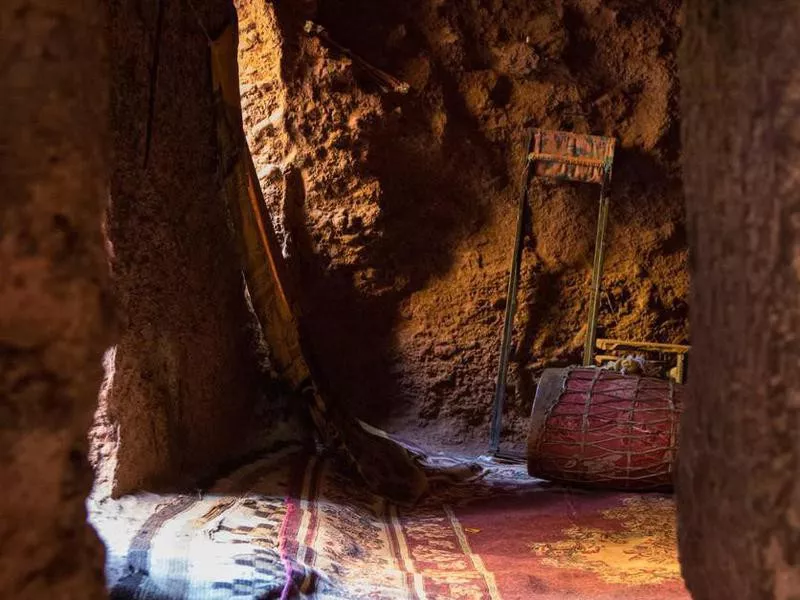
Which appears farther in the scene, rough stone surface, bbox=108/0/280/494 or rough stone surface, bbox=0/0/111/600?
rough stone surface, bbox=108/0/280/494

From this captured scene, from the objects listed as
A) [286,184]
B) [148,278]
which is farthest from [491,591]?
[286,184]

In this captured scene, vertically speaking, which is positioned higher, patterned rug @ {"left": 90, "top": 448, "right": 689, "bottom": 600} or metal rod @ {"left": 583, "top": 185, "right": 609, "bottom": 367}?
metal rod @ {"left": 583, "top": 185, "right": 609, "bottom": 367}

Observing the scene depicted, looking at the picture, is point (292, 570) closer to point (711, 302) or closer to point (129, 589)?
point (129, 589)

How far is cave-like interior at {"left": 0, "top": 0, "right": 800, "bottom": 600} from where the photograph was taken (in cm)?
80

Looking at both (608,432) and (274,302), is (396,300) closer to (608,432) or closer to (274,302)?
(274,302)

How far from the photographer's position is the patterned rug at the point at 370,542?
1.79 meters

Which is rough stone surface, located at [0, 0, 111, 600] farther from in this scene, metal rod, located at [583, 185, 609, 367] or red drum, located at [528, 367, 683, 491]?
metal rod, located at [583, 185, 609, 367]

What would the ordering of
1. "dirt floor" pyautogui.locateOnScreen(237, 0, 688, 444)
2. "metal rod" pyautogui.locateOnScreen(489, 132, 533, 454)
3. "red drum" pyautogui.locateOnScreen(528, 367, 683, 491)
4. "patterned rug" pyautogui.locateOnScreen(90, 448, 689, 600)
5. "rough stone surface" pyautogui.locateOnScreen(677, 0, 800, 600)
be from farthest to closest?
"dirt floor" pyautogui.locateOnScreen(237, 0, 688, 444)
"metal rod" pyautogui.locateOnScreen(489, 132, 533, 454)
"red drum" pyautogui.locateOnScreen(528, 367, 683, 491)
"patterned rug" pyautogui.locateOnScreen(90, 448, 689, 600)
"rough stone surface" pyautogui.locateOnScreen(677, 0, 800, 600)

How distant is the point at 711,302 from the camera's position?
0.84 metres

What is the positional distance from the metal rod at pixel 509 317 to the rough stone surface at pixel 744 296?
327cm

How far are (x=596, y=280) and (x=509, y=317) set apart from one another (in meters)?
0.46

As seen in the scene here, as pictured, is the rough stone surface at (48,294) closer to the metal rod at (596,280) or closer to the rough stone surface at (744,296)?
the rough stone surface at (744,296)

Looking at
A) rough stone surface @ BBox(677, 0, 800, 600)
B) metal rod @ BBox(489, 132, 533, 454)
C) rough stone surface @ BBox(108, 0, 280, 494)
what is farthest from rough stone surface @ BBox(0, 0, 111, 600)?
metal rod @ BBox(489, 132, 533, 454)

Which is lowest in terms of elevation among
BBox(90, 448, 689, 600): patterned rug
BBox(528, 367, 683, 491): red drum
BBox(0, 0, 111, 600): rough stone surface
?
BBox(90, 448, 689, 600): patterned rug
